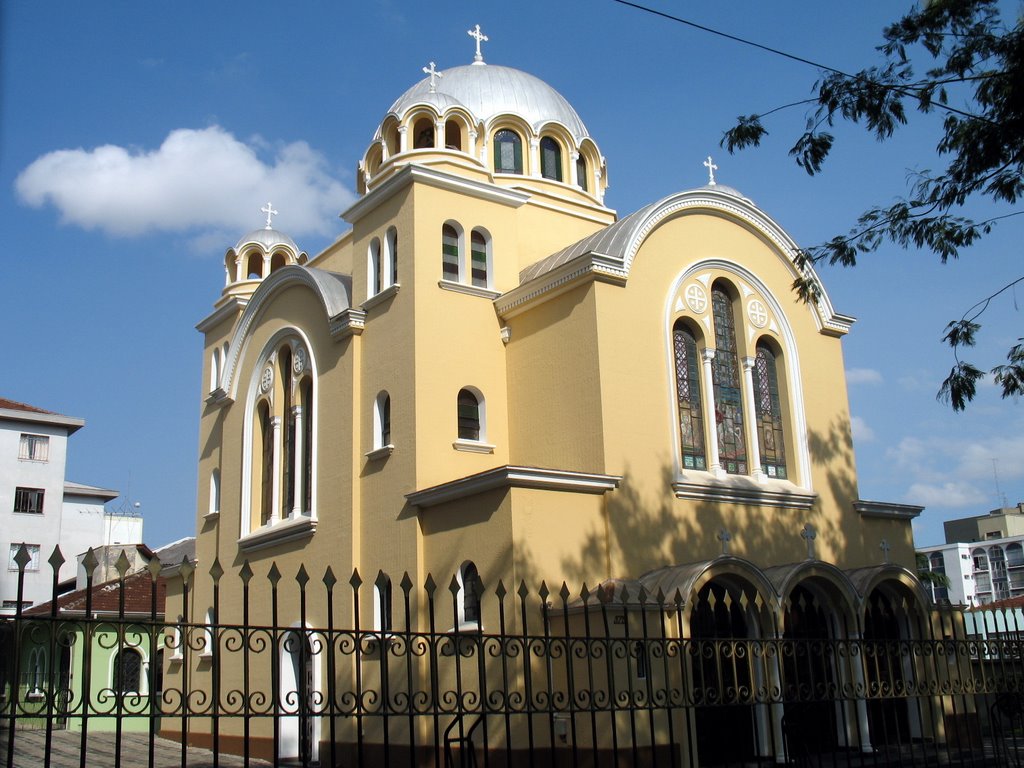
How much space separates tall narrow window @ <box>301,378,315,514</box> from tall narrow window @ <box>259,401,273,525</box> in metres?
1.48

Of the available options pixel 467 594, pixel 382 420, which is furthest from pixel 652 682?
pixel 382 420

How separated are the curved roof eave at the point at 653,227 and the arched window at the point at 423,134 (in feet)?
12.1

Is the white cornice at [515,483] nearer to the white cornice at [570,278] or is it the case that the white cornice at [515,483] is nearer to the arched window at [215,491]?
the white cornice at [570,278]

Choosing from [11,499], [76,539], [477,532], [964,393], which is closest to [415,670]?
[477,532]

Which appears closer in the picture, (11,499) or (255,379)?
(255,379)

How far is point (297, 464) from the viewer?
65.3ft

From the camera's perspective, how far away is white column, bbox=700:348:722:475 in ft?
57.1

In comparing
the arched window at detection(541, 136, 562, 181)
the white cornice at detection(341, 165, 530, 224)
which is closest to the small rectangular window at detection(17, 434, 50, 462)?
the white cornice at detection(341, 165, 530, 224)

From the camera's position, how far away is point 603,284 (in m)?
16.8

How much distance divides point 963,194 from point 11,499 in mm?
36047

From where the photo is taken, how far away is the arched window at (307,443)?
63.8ft


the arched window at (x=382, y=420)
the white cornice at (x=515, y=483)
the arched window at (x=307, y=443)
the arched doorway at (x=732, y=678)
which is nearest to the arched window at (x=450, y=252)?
the arched window at (x=382, y=420)

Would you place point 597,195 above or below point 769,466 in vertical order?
above

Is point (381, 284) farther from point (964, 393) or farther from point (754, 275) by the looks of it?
point (964, 393)
